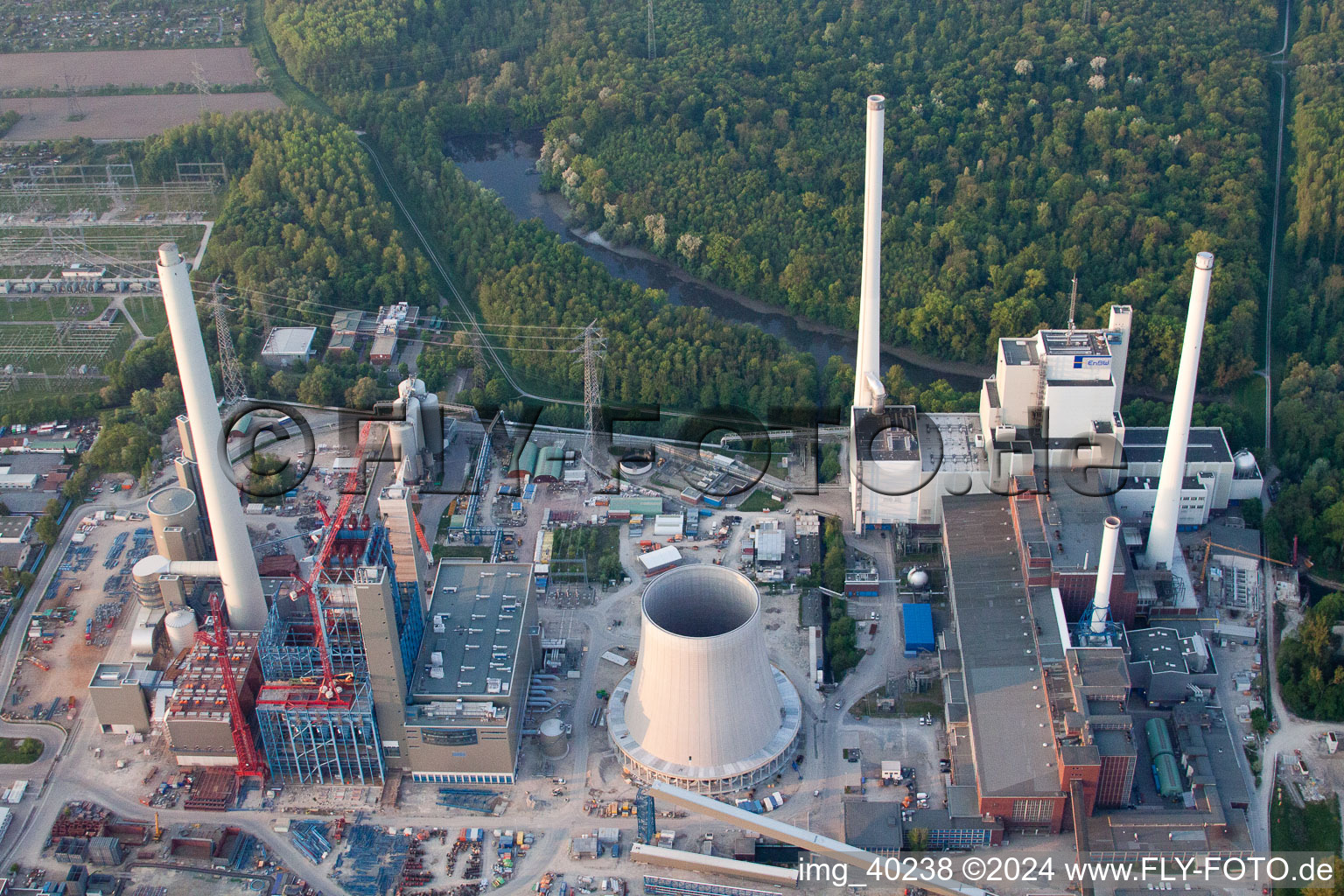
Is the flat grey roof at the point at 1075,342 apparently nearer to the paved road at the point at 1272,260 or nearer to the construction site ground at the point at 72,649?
the paved road at the point at 1272,260

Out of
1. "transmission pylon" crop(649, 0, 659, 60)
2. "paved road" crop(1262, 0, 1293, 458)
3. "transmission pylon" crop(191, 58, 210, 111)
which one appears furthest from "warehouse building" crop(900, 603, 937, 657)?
"transmission pylon" crop(191, 58, 210, 111)

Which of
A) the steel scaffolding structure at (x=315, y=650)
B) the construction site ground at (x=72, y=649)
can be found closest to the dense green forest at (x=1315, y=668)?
the steel scaffolding structure at (x=315, y=650)

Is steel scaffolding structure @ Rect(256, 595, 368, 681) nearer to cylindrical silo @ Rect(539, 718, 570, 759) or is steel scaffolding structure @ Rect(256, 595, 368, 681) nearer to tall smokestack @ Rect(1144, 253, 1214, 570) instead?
cylindrical silo @ Rect(539, 718, 570, 759)

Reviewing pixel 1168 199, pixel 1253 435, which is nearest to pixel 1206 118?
pixel 1168 199

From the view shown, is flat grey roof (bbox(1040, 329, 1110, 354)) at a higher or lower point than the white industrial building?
higher

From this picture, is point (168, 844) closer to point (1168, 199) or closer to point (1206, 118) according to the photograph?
point (1168, 199)

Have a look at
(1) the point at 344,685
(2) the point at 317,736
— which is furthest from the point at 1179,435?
(2) the point at 317,736
